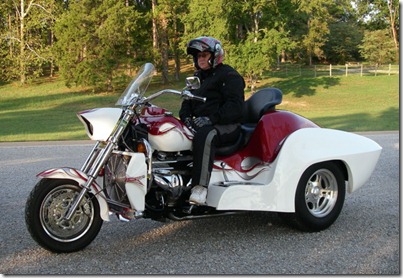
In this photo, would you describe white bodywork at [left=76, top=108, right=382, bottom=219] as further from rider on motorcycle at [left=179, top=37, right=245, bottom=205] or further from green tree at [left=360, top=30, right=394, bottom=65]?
green tree at [left=360, top=30, right=394, bottom=65]

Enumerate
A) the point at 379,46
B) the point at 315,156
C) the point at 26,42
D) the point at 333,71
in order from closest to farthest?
the point at 315,156
the point at 26,42
the point at 333,71
the point at 379,46

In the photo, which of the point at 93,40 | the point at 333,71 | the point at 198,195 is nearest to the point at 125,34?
the point at 93,40

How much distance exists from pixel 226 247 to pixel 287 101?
3429 centimetres

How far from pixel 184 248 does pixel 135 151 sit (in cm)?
100

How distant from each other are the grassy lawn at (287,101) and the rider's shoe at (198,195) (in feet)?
51.3

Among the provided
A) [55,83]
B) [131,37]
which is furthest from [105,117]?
[55,83]

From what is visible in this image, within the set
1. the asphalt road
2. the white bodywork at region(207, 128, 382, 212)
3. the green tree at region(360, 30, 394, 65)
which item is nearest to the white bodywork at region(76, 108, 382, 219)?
the white bodywork at region(207, 128, 382, 212)

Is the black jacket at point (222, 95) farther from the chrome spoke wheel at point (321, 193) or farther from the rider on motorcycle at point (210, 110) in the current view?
the chrome spoke wheel at point (321, 193)

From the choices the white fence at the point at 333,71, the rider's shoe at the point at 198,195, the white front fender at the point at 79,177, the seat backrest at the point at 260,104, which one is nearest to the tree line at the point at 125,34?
the white fence at the point at 333,71

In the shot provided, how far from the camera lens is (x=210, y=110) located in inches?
200

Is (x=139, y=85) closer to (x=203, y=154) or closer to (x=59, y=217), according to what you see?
(x=203, y=154)

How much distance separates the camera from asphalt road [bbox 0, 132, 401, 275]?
13.9ft

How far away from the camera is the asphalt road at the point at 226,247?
4.22 m

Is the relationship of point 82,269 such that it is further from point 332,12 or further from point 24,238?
point 332,12
